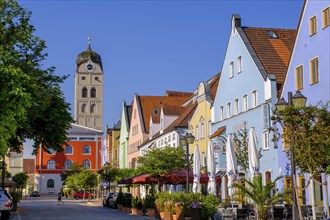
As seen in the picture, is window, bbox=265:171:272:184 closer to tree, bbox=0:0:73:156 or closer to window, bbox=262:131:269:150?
window, bbox=262:131:269:150

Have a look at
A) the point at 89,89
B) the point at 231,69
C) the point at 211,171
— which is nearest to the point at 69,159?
the point at 89,89

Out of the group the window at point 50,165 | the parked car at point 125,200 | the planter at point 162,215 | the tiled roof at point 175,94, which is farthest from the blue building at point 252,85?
the window at point 50,165

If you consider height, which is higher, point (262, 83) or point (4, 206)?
point (262, 83)

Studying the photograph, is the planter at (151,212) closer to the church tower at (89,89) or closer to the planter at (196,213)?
the planter at (196,213)

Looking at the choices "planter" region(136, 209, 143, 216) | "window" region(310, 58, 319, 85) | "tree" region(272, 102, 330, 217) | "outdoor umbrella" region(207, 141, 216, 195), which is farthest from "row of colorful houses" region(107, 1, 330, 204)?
"tree" region(272, 102, 330, 217)

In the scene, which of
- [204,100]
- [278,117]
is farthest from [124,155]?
[278,117]

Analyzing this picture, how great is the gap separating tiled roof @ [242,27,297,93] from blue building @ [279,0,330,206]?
3.43m

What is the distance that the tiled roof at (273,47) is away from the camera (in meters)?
35.7

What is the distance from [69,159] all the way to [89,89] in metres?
43.9

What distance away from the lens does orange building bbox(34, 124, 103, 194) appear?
382 ft

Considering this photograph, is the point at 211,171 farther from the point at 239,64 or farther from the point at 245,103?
the point at 239,64

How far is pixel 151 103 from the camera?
76.1m

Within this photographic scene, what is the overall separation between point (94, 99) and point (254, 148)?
445ft

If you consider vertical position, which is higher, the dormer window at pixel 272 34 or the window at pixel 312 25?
Result: the dormer window at pixel 272 34
